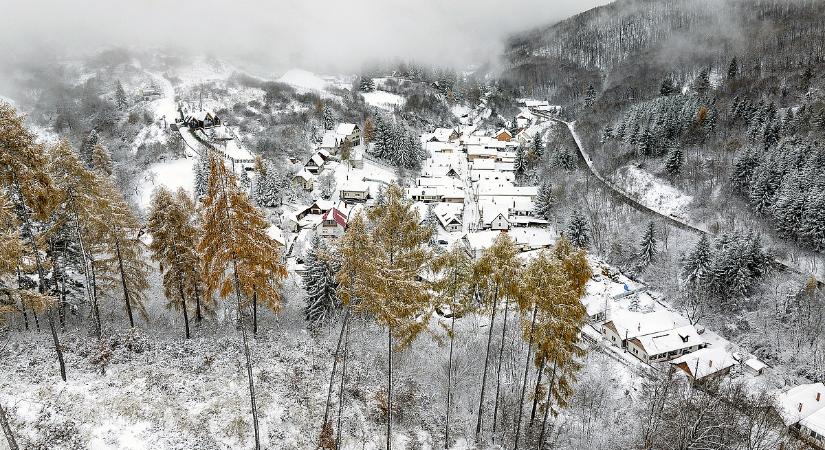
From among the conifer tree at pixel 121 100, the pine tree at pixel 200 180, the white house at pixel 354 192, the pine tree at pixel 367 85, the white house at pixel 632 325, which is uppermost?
the pine tree at pixel 367 85

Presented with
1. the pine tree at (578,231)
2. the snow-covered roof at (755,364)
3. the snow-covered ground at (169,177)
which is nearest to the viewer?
the snow-covered roof at (755,364)

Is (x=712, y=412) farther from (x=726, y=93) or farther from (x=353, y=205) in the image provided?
(x=726, y=93)

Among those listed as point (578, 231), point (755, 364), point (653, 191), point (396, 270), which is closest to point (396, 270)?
point (396, 270)

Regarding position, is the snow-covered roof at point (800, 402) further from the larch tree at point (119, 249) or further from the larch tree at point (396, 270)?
the larch tree at point (119, 249)

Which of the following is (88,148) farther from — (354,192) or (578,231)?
(578,231)

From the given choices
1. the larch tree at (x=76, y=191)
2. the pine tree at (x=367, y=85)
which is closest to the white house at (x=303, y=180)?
the larch tree at (x=76, y=191)
